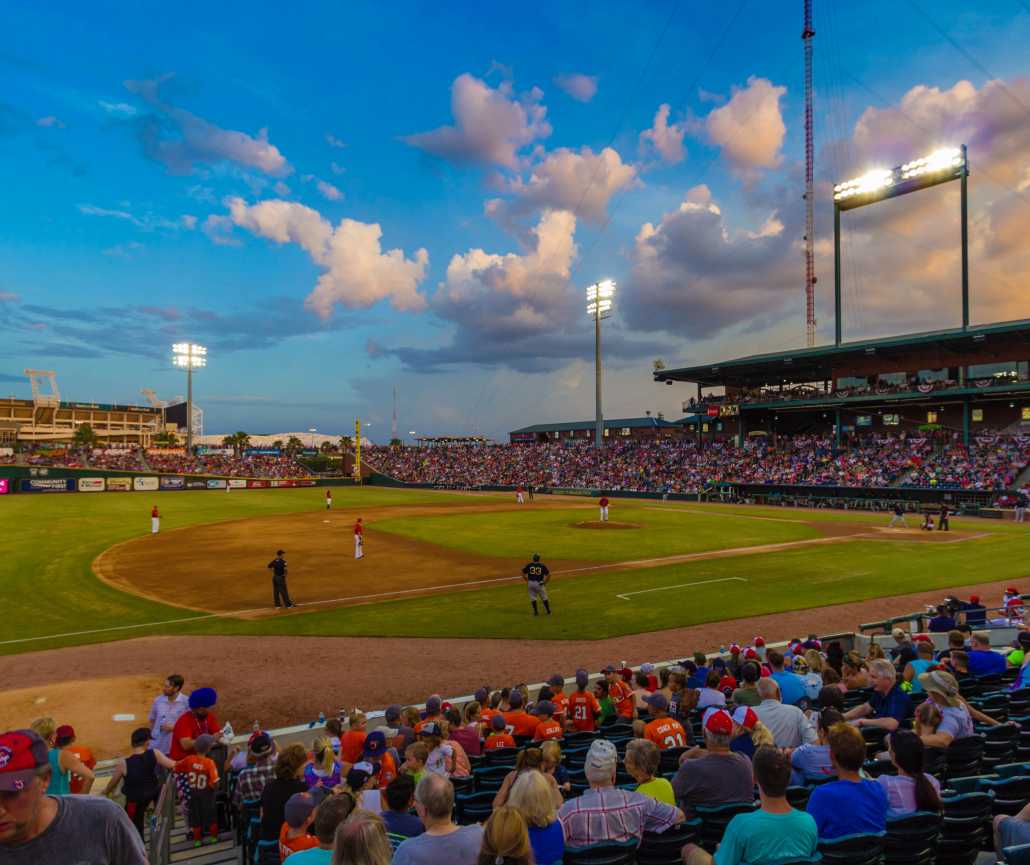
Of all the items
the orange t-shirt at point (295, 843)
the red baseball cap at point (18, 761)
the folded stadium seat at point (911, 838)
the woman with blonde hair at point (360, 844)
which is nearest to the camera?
the red baseball cap at point (18, 761)

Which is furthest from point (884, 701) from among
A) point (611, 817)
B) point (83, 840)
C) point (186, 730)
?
point (186, 730)

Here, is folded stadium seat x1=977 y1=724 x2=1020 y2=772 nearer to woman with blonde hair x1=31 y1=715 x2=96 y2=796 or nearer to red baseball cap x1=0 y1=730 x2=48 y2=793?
red baseball cap x1=0 y1=730 x2=48 y2=793

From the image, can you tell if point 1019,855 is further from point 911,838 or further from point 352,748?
point 352,748

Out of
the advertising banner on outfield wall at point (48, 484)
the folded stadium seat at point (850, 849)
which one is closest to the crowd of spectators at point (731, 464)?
the advertising banner on outfield wall at point (48, 484)

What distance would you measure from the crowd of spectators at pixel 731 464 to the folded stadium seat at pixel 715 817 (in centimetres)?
5088

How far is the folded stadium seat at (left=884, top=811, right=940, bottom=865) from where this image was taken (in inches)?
170

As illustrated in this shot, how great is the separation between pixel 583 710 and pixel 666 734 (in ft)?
6.86

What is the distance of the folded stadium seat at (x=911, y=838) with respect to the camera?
14.2 feet

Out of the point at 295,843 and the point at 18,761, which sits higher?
the point at 18,761

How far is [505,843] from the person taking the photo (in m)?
3.23

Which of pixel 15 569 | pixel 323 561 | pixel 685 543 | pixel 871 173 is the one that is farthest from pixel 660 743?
pixel 871 173

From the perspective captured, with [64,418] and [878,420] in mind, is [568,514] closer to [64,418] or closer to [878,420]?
[878,420]

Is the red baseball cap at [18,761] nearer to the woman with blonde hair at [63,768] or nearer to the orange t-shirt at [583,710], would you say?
the woman with blonde hair at [63,768]

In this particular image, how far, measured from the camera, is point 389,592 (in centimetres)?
2161
